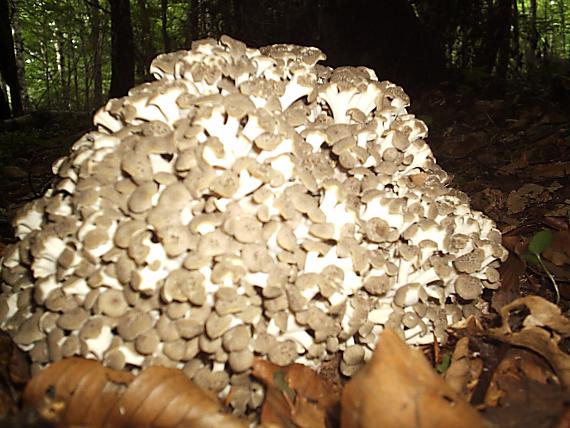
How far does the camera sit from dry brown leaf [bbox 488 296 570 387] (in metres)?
2.62

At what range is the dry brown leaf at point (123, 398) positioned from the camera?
2115 millimetres

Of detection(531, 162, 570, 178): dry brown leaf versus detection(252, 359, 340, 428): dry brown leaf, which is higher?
detection(531, 162, 570, 178): dry brown leaf

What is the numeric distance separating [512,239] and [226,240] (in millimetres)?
2684

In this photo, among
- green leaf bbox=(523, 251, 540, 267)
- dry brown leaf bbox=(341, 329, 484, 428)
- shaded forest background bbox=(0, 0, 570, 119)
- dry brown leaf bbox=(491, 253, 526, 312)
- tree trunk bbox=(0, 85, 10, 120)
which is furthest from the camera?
tree trunk bbox=(0, 85, 10, 120)

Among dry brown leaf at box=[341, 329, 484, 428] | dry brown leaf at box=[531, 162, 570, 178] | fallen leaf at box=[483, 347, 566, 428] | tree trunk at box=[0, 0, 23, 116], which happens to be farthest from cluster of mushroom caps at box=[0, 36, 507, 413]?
tree trunk at box=[0, 0, 23, 116]

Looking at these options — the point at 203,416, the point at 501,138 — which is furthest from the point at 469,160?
the point at 203,416

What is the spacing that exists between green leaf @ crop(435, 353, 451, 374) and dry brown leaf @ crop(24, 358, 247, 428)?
4.30 feet

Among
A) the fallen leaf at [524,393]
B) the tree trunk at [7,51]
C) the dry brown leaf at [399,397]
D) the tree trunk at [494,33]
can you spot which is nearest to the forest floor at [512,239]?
the fallen leaf at [524,393]

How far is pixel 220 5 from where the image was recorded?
32.3ft

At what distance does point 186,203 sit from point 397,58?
27.3 feet

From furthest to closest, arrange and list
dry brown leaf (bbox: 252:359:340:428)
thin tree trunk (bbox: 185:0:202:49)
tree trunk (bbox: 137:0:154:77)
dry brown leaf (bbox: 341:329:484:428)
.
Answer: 1. tree trunk (bbox: 137:0:154:77)
2. thin tree trunk (bbox: 185:0:202:49)
3. dry brown leaf (bbox: 252:359:340:428)
4. dry brown leaf (bbox: 341:329:484:428)

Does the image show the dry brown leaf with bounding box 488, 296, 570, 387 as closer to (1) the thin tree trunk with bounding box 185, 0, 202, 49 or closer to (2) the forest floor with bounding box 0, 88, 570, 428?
(2) the forest floor with bounding box 0, 88, 570, 428

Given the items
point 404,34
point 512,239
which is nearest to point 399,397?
point 512,239

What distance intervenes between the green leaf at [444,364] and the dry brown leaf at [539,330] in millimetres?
307
